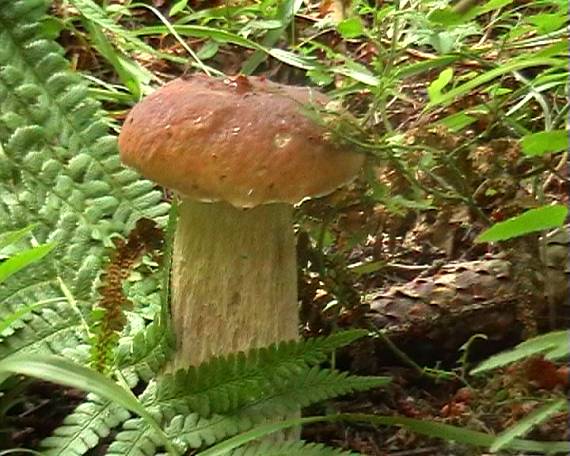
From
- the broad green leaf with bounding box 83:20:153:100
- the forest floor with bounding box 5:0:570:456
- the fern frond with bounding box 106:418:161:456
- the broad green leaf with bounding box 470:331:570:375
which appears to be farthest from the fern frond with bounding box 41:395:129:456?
the broad green leaf with bounding box 83:20:153:100

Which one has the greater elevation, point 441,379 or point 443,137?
point 443,137

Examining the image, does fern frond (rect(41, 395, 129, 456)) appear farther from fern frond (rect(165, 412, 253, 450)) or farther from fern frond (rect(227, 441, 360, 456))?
fern frond (rect(227, 441, 360, 456))

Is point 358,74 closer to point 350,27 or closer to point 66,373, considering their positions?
point 350,27

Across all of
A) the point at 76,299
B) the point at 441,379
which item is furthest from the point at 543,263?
the point at 76,299

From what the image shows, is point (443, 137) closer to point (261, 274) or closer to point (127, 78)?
point (261, 274)

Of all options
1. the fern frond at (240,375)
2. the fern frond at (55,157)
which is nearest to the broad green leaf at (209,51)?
the fern frond at (55,157)

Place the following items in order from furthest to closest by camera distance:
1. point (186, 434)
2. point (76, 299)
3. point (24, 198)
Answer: point (24, 198)
point (76, 299)
point (186, 434)

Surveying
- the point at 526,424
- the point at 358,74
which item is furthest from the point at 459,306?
the point at 526,424

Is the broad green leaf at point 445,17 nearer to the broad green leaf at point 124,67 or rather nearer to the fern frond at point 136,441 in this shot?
the fern frond at point 136,441
